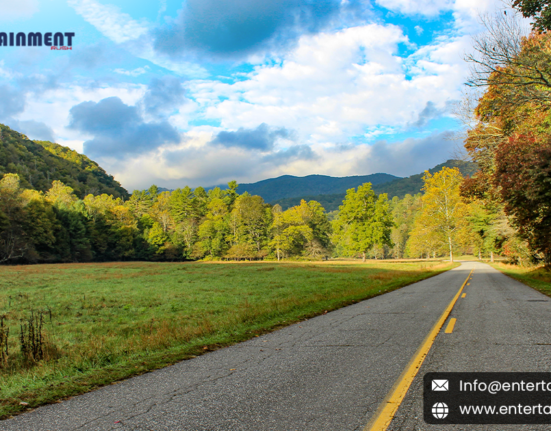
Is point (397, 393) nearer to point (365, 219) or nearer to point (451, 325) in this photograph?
point (451, 325)

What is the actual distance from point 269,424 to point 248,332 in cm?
501

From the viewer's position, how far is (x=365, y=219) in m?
59.3

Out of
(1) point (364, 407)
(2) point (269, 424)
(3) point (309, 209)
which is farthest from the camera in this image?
(3) point (309, 209)

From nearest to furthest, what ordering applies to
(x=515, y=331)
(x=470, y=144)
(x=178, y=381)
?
(x=178, y=381)
(x=515, y=331)
(x=470, y=144)

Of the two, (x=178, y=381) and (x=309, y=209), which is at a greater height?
(x=309, y=209)

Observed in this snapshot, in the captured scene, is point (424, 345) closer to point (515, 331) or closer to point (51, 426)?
point (515, 331)

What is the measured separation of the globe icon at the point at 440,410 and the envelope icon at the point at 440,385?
446 mm

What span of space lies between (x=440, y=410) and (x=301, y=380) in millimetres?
1778

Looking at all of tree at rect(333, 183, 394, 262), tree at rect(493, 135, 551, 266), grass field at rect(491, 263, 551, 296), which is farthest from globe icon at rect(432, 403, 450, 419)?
tree at rect(333, 183, 394, 262)

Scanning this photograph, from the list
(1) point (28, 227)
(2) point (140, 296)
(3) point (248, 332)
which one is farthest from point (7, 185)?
(3) point (248, 332)

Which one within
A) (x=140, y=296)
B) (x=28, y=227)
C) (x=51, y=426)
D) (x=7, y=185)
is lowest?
(x=140, y=296)

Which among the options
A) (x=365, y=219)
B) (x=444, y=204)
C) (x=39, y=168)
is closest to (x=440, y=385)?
(x=444, y=204)

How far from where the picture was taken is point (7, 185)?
6038 cm

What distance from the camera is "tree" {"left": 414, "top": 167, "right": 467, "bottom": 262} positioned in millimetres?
48406
